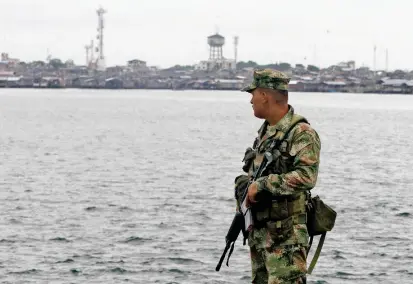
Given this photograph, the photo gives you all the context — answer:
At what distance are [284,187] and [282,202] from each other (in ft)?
0.79

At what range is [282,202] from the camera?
9.30 m

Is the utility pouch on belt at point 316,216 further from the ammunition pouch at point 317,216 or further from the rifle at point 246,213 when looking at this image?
the rifle at point 246,213

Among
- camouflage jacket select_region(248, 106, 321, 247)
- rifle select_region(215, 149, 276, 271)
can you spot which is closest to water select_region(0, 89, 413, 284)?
rifle select_region(215, 149, 276, 271)

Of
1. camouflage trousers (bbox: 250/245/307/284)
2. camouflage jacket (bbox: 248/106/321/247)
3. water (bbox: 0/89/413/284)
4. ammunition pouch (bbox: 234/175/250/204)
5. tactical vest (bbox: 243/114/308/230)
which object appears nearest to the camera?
camouflage jacket (bbox: 248/106/321/247)

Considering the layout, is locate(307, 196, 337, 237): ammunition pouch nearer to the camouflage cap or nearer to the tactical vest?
the tactical vest

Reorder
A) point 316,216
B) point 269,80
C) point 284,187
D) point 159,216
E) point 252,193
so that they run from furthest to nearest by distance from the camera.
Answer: point 159,216
point 316,216
point 269,80
point 252,193
point 284,187

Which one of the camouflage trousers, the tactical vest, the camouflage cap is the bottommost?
the camouflage trousers

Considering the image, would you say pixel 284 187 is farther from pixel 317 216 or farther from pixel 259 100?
pixel 259 100

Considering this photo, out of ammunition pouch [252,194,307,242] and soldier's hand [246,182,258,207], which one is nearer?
soldier's hand [246,182,258,207]

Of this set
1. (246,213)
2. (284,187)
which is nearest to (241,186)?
(246,213)

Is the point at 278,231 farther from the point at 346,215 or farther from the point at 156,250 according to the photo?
the point at 346,215

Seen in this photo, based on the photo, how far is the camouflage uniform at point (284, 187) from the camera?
9.12 m

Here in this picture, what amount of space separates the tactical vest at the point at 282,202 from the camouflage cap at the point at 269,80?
31 cm

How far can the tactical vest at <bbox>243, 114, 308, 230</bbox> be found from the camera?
A: 924 centimetres
